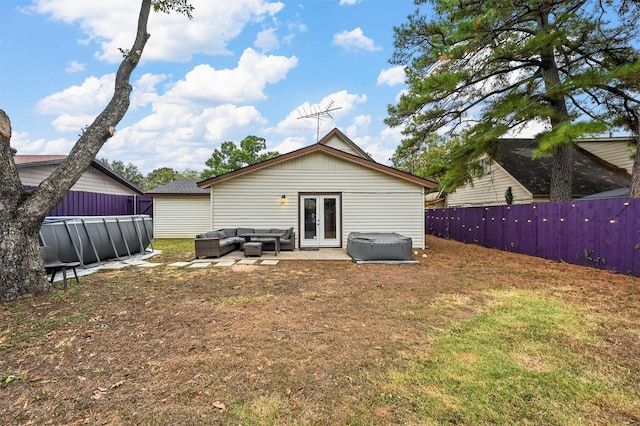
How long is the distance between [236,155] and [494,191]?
2630cm

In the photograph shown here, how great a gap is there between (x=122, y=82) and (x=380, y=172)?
8503 mm

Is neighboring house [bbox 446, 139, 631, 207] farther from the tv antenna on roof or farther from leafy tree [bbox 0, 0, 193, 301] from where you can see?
leafy tree [bbox 0, 0, 193, 301]

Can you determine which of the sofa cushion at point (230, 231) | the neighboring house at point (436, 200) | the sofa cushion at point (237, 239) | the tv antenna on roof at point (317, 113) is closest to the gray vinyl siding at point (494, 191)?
the neighboring house at point (436, 200)

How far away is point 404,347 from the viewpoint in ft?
10.5

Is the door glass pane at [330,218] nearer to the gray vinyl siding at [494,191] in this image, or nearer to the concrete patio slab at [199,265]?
the concrete patio slab at [199,265]

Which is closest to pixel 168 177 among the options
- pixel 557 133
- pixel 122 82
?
pixel 122 82

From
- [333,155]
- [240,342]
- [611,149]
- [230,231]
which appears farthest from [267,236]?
[611,149]

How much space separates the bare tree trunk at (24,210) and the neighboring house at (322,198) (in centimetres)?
632

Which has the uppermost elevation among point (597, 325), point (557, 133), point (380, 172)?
point (557, 133)

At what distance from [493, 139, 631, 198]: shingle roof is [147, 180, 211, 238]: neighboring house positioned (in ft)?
47.9

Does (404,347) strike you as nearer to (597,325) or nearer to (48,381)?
(597,325)

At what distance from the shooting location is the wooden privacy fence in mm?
6877

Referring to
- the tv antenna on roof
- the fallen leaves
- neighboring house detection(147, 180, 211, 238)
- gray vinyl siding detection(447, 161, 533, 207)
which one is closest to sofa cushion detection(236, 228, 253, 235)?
neighboring house detection(147, 180, 211, 238)

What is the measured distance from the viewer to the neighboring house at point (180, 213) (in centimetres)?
1634
